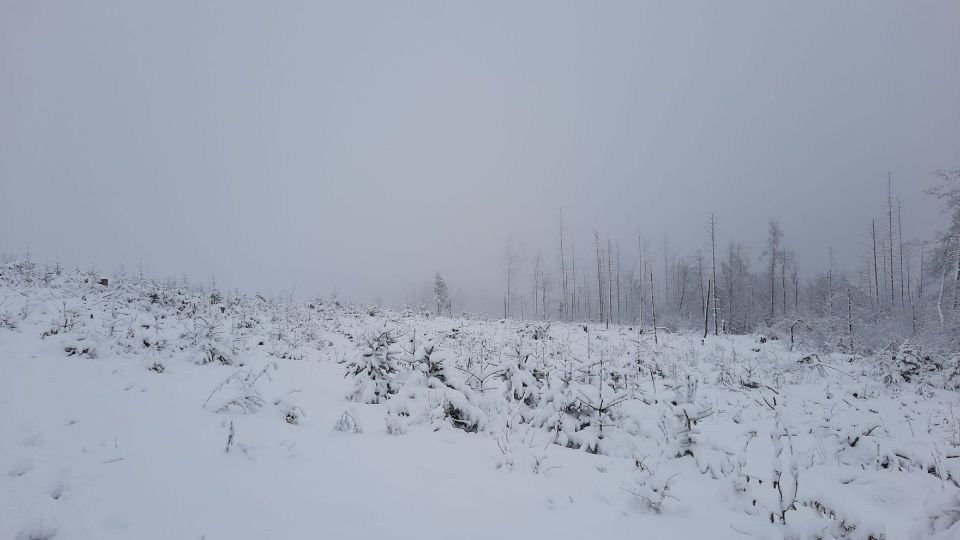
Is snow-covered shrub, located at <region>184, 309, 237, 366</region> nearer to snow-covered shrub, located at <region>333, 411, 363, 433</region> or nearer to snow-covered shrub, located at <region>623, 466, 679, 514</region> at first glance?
snow-covered shrub, located at <region>333, 411, 363, 433</region>

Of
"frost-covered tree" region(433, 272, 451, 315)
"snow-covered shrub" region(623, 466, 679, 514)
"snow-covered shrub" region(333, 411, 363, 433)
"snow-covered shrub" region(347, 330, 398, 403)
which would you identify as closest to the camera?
"snow-covered shrub" region(623, 466, 679, 514)

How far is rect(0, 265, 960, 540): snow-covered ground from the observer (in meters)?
2.80

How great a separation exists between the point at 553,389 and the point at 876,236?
163 ft

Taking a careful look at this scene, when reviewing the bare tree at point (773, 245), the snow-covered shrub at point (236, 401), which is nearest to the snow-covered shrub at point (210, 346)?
the snow-covered shrub at point (236, 401)

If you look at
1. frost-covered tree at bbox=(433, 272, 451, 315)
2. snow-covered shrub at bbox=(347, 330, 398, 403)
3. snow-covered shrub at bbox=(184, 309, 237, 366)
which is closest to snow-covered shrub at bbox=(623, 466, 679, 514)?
snow-covered shrub at bbox=(347, 330, 398, 403)

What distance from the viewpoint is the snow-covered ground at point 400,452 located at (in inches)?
110

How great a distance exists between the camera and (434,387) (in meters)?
6.24

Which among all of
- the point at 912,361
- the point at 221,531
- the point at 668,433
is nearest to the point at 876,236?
the point at 912,361

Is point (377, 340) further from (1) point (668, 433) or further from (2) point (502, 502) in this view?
(1) point (668, 433)

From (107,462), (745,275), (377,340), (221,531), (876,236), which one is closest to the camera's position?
(221,531)

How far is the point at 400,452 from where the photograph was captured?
4.30 metres

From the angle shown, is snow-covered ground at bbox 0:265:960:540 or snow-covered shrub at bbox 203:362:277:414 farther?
snow-covered shrub at bbox 203:362:277:414

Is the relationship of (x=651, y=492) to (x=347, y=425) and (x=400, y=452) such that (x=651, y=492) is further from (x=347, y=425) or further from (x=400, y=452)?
(x=347, y=425)

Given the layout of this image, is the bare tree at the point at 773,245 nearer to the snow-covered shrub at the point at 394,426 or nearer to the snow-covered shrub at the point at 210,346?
the snow-covered shrub at the point at 394,426
